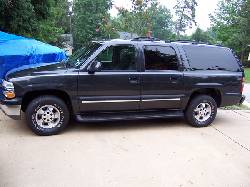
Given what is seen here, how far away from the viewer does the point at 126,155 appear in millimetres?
6316

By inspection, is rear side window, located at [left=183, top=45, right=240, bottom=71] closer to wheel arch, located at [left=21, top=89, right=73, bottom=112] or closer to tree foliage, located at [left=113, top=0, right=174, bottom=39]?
wheel arch, located at [left=21, top=89, right=73, bottom=112]

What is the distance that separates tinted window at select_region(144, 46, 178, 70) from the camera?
7.87 metres

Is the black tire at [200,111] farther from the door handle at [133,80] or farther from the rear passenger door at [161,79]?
the door handle at [133,80]

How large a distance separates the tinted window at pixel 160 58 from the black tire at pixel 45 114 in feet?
6.34

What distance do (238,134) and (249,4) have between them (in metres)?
39.8

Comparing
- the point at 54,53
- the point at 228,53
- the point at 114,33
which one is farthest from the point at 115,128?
the point at 114,33

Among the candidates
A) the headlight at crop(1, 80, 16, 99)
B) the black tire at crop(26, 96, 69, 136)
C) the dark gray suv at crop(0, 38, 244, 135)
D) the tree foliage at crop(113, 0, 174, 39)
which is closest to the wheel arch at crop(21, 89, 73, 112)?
the dark gray suv at crop(0, 38, 244, 135)

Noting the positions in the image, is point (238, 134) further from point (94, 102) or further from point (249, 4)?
point (249, 4)

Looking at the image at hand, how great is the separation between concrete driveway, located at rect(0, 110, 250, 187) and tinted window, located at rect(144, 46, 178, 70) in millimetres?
1305

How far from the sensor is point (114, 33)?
16422 mm

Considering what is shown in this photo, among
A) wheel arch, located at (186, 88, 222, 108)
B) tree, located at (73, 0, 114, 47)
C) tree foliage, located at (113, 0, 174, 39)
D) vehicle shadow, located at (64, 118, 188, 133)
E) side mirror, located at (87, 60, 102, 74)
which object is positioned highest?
tree, located at (73, 0, 114, 47)

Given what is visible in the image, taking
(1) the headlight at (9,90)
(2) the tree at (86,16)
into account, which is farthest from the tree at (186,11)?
(1) the headlight at (9,90)

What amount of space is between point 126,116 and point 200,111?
69.4 inches

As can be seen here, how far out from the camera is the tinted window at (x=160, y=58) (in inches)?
310
